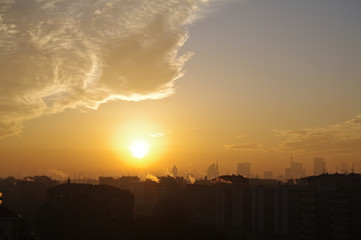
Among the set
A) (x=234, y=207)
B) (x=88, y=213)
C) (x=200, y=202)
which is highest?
(x=234, y=207)

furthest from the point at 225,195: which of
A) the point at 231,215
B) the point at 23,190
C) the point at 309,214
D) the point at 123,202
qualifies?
the point at 23,190

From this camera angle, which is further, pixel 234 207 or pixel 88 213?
pixel 234 207

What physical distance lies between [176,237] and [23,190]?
9349 cm

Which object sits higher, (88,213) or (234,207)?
(234,207)

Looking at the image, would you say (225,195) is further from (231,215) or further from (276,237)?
(276,237)

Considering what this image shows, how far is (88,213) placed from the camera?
68.2 metres

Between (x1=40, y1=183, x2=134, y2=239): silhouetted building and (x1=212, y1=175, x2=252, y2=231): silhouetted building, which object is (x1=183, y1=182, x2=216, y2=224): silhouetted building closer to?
(x1=212, y1=175, x2=252, y2=231): silhouetted building

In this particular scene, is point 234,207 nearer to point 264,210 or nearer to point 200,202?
point 264,210

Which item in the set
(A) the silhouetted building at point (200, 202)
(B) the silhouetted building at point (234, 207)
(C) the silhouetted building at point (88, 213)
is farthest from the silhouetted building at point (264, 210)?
(A) the silhouetted building at point (200, 202)

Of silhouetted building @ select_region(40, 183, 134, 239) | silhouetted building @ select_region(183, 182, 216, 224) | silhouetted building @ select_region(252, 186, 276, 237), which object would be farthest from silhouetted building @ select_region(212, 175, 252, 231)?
silhouetted building @ select_region(40, 183, 134, 239)

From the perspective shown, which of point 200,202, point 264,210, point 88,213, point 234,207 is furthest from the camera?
point 200,202

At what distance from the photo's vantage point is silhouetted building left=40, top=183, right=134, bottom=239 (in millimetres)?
59375

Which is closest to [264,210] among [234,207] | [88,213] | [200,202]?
[234,207]

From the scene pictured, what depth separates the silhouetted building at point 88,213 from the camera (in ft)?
195
